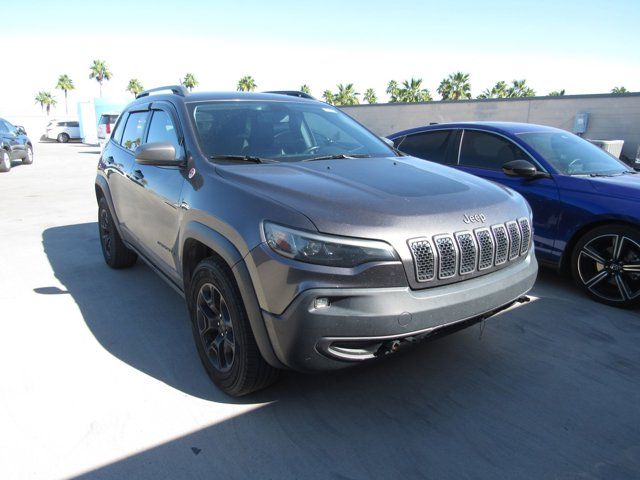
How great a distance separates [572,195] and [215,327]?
342cm

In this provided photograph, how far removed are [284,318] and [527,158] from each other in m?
3.66

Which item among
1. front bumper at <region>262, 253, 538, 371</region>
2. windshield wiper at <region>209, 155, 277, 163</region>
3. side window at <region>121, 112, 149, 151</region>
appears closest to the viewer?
front bumper at <region>262, 253, 538, 371</region>

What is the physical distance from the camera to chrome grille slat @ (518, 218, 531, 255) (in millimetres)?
2934

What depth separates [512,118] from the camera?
22297 mm

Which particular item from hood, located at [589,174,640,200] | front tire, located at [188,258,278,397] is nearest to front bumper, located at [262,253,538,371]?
front tire, located at [188,258,278,397]

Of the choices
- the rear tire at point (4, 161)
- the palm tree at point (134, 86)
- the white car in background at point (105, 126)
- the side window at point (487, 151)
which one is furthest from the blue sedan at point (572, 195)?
the palm tree at point (134, 86)

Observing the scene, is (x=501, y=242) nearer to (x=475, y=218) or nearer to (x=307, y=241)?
(x=475, y=218)

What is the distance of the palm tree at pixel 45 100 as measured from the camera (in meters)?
86.1

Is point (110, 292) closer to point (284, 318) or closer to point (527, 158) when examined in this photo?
point (284, 318)

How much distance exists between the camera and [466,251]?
8.26 feet

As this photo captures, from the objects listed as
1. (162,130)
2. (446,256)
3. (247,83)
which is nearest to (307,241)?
(446,256)

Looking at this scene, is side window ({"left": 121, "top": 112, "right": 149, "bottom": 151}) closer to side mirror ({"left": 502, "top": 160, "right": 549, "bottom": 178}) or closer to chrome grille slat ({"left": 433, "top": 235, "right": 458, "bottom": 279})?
chrome grille slat ({"left": 433, "top": 235, "right": 458, "bottom": 279})

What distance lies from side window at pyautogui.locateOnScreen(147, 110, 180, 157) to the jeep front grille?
185cm

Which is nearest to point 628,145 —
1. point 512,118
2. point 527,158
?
point 512,118
